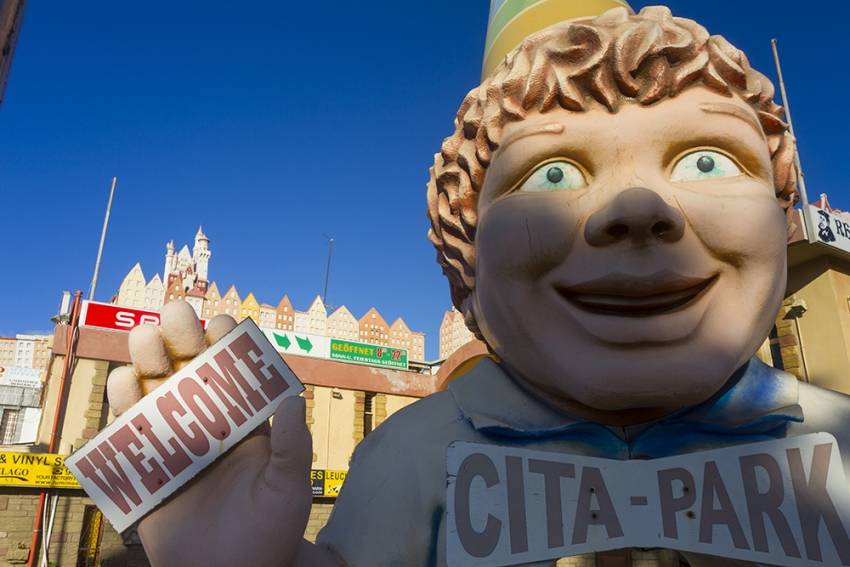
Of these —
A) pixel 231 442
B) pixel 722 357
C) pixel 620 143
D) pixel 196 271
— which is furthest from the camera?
pixel 196 271

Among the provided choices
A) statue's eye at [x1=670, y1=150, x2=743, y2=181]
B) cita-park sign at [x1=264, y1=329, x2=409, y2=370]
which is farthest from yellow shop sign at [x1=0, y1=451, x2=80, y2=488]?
statue's eye at [x1=670, y1=150, x2=743, y2=181]

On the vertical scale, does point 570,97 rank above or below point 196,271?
below

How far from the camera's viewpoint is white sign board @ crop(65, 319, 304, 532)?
1.40 m

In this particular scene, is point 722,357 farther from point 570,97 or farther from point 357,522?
point 357,522

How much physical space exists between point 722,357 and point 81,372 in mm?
10799

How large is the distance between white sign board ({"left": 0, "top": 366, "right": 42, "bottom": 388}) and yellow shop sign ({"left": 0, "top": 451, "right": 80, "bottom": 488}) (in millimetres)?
15491

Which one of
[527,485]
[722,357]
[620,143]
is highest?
[620,143]

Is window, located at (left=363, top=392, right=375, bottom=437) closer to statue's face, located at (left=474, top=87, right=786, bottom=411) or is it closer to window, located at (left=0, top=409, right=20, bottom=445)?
statue's face, located at (left=474, top=87, right=786, bottom=411)

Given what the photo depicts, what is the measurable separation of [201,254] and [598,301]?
4619 centimetres

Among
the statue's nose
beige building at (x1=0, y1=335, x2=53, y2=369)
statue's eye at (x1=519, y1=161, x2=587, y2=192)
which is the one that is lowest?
the statue's nose

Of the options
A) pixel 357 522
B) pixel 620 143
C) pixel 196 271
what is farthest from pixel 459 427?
pixel 196 271

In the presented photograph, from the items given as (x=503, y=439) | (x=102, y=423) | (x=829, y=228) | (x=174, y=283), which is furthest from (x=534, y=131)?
(x=174, y=283)

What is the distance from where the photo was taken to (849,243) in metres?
5.93

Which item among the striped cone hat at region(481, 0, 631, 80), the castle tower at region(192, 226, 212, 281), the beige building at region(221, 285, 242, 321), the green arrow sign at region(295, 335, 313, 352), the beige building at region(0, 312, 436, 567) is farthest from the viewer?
the castle tower at region(192, 226, 212, 281)
